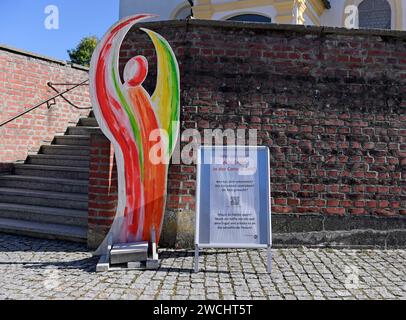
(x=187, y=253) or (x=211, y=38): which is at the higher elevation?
(x=211, y=38)

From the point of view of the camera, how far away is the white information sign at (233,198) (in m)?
4.03

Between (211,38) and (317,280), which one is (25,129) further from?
(317,280)

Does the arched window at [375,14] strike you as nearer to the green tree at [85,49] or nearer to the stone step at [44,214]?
the stone step at [44,214]

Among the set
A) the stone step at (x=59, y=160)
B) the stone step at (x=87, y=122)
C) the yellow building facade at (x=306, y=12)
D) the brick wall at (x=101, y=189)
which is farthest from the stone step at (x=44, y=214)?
the yellow building facade at (x=306, y=12)

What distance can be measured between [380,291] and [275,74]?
2944mm

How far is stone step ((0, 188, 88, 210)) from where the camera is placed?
5586 mm

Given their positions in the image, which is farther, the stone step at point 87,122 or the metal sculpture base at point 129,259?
the stone step at point 87,122

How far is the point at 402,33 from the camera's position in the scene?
494 centimetres

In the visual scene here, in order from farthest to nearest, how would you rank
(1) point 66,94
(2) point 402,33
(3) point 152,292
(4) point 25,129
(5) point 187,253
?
(1) point 66,94, (4) point 25,129, (2) point 402,33, (5) point 187,253, (3) point 152,292

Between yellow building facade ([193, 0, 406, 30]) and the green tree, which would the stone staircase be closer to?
yellow building facade ([193, 0, 406, 30])

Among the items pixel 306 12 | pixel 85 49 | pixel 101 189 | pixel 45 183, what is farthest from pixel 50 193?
pixel 85 49

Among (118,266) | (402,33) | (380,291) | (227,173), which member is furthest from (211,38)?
(380,291)

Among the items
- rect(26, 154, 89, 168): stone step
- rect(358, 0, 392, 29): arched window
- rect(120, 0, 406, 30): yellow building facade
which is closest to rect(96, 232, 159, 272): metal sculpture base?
rect(26, 154, 89, 168): stone step

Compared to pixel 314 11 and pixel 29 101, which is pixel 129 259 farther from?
pixel 314 11
